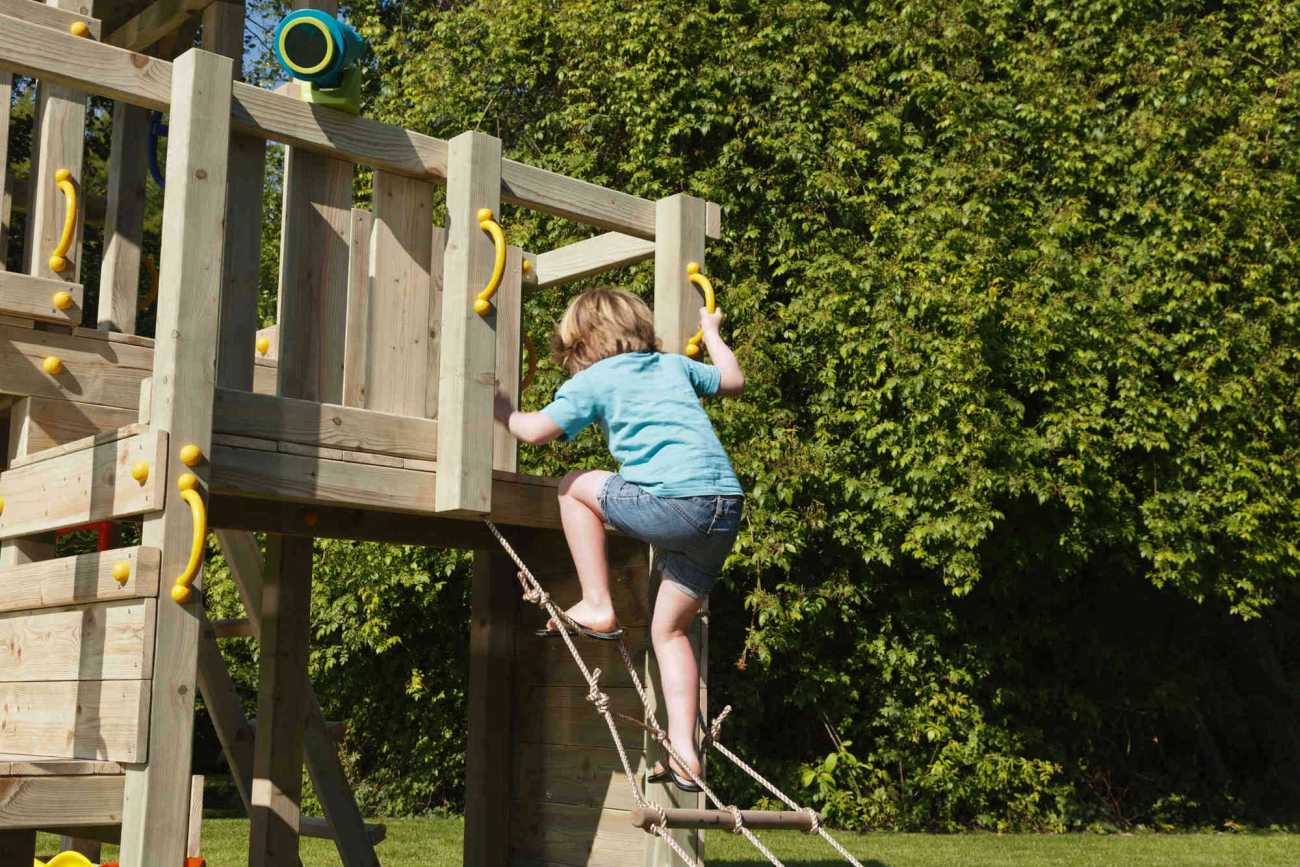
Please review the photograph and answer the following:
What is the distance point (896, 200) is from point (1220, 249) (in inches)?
96.4

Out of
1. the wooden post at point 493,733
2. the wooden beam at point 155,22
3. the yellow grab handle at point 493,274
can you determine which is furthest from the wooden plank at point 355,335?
the wooden beam at point 155,22

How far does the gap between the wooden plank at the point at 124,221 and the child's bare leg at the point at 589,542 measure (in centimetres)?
190

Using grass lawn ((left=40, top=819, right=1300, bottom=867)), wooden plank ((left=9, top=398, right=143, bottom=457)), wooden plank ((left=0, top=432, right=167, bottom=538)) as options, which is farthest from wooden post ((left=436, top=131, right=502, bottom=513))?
grass lawn ((left=40, top=819, right=1300, bottom=867))

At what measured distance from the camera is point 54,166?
460cm

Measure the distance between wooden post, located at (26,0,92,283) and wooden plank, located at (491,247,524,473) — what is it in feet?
4.83

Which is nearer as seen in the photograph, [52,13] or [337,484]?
[337,484]

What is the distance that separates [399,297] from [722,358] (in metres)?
0.99

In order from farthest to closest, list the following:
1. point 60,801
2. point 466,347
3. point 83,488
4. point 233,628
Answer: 1. point 233,628
2. point 466,347
3. point 83,488
4. point 60,801

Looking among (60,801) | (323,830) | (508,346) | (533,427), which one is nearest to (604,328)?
(508,346)

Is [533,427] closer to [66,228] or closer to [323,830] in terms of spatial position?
[66,228]

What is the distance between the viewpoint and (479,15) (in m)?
11.8

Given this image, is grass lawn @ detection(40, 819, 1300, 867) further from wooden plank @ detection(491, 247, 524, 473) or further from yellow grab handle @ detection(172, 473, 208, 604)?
yellow grab handle @ detection(172, 473, 208, 604)

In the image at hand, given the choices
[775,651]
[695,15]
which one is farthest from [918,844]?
[695,15]

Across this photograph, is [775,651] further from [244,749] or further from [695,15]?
[244,749]
